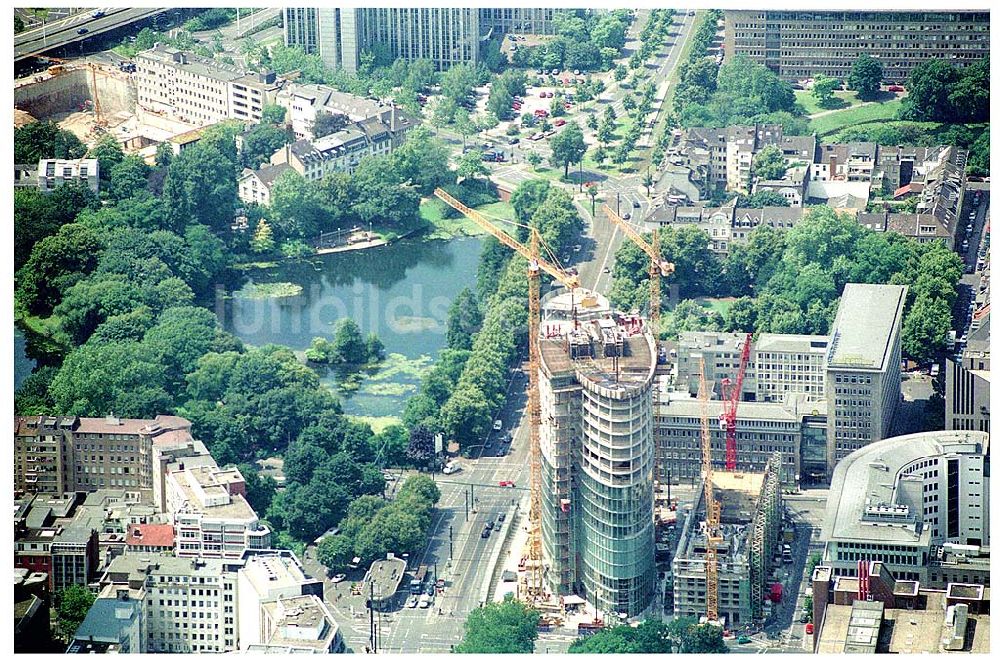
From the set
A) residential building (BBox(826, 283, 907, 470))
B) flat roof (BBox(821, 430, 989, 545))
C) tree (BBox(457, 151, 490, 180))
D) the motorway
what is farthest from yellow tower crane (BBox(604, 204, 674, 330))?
the motorway

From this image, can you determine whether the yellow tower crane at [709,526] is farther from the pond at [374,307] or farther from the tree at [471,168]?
the tree at [471,168]

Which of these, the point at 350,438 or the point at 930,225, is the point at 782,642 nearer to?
the point at 350,438

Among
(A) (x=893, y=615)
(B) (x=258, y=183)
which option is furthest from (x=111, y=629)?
(B) (x=258, y=183)

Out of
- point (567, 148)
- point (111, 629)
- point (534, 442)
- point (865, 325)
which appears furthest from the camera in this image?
point (567, 148)

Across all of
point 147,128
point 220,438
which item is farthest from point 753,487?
point 147,128

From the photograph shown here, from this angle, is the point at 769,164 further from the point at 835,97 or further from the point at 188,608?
the point at 188,608

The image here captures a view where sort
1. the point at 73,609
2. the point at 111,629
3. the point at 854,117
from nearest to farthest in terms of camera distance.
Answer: the point at 111,629 < the point at 73,609 < the point at 854,117

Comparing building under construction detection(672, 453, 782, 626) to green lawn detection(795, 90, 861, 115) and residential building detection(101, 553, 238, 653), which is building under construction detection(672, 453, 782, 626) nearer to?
residential building detection(101, 553, 238, 653)

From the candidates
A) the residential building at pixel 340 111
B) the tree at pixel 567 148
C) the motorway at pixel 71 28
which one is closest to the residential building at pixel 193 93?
the residential building at pixel 340 111

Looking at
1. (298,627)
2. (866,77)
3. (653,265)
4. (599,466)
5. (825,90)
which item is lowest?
(298,627)
